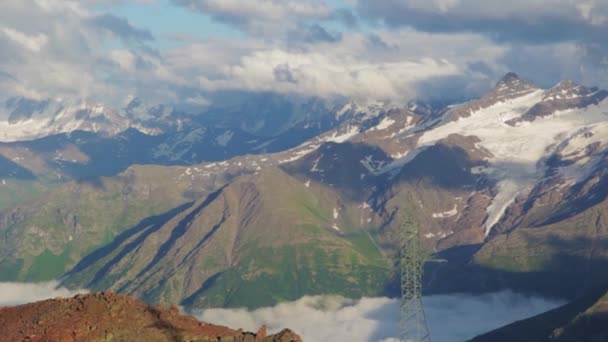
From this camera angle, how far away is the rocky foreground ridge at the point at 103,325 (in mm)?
180125

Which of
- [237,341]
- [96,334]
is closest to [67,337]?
[96,334]

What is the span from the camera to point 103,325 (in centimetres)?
18388

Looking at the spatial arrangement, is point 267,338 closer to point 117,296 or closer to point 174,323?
point 174,323

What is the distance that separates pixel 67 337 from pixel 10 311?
2534 cm

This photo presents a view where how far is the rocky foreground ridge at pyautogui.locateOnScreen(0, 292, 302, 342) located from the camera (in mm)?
180125

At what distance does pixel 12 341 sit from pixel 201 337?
38.7m

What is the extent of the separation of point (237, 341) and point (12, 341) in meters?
46.2

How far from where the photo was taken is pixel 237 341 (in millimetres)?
179375

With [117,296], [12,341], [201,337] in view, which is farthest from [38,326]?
[201,337]

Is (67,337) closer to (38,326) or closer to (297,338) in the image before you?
(38,326)

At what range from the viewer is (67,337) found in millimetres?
178250

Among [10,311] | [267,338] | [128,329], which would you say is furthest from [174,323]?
[10,311]

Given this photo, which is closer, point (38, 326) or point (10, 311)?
point (38, 326)

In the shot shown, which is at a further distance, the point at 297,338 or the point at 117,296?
the point at 117,296
